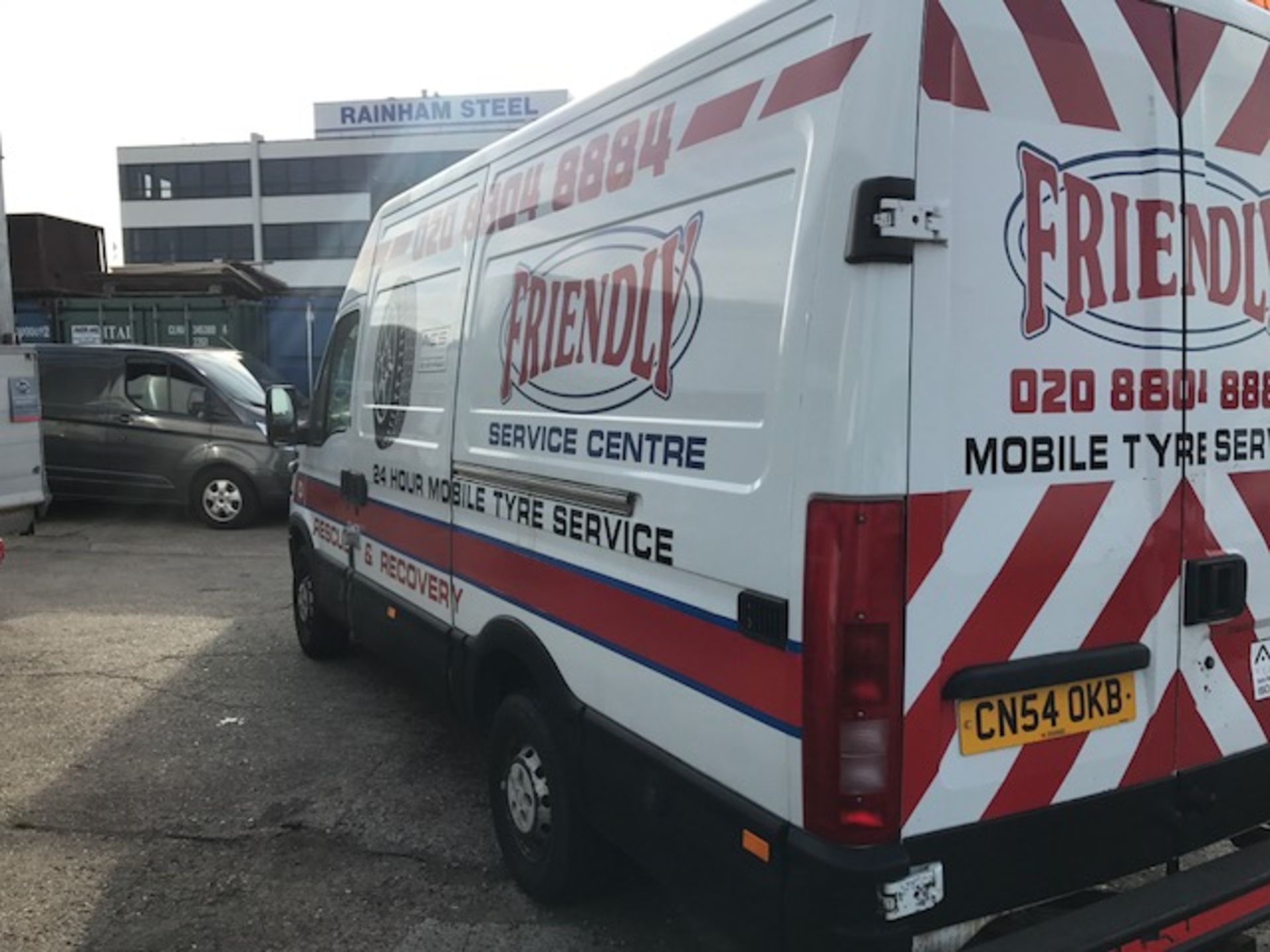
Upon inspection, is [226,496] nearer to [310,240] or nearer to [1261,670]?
[1261,670]

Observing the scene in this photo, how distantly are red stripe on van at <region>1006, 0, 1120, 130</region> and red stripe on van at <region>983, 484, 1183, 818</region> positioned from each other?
89 centimetres

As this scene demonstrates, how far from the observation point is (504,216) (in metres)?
3.52

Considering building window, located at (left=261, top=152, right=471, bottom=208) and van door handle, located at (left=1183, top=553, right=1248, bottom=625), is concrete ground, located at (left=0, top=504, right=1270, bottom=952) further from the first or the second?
building window, located at (left=261, top=152, right=471, bottom=208)

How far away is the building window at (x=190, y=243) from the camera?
2035 inches

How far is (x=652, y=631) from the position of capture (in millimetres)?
2570

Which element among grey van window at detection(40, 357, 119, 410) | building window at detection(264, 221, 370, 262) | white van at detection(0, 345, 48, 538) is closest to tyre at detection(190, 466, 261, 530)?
grey van window at detection(40, 357, 119, 410)

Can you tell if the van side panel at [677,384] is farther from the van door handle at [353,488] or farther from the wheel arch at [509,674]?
the van door handle at [353,488]

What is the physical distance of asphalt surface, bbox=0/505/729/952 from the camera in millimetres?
3168

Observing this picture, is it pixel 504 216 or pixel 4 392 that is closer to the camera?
pixel 504 216

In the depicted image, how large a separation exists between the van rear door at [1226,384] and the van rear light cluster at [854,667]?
2.92 ft

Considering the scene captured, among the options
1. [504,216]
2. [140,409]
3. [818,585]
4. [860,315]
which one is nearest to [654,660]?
[818,585]

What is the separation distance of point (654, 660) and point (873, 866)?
774mm

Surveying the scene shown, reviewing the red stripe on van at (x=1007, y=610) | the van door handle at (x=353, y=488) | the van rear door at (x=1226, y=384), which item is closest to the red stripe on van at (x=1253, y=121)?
the van rear door at (x=1226, y=384)

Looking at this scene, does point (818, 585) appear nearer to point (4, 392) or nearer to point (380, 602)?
point (380, 602)
